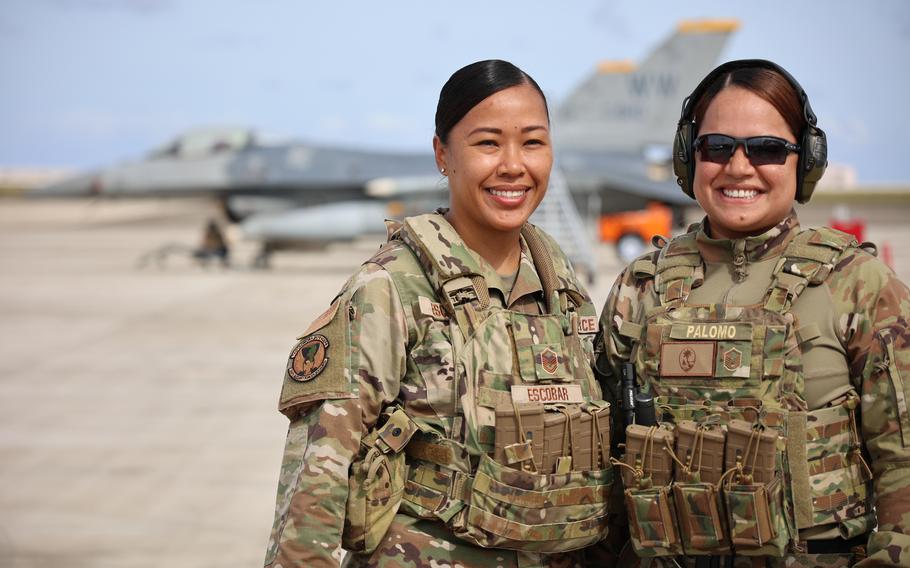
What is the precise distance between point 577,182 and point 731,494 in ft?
79.2

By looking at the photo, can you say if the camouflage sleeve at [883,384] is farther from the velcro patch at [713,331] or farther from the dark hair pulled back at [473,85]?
the dark hair pulled back at [473,85]

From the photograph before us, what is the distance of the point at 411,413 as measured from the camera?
245 centimetres

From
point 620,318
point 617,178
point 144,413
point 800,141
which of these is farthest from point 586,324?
point 617,178

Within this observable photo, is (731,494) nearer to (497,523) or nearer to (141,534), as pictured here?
(497,523)

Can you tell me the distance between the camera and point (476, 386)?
2434 millimetres

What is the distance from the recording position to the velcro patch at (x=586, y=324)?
2.69m

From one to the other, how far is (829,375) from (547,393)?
0.73 meters

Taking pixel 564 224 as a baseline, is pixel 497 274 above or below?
below

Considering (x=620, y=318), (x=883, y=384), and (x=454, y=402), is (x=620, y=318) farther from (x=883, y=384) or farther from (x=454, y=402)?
(x=883, y=384)

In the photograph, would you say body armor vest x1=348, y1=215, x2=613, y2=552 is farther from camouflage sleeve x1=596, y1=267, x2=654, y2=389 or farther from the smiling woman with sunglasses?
camouflage sleeve x1=596, y1=267, x2=654, y2=389

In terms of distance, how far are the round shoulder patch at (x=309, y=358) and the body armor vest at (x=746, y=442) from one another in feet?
2.69

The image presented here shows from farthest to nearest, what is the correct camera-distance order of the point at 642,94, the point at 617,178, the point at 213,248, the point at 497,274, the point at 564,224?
the point at 642,94 < the point at 617,178 < the point at 213,248 < the point at 564,224 < the point at 497,274

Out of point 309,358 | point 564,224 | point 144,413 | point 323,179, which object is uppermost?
point 323,179

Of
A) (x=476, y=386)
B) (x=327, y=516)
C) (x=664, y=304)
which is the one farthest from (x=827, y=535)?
(x=327, y=516)
